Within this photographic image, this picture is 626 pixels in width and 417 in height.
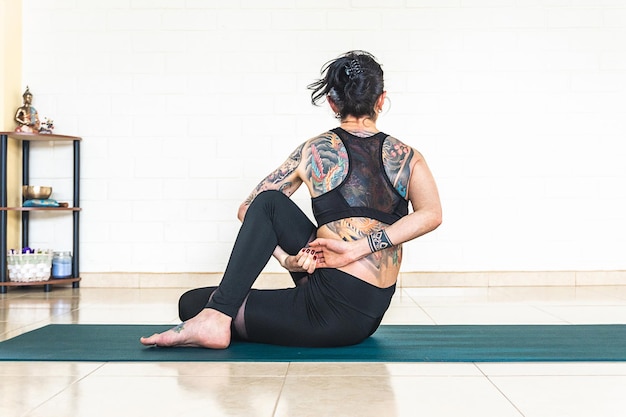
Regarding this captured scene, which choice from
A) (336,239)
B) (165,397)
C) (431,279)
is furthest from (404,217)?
(431,279)

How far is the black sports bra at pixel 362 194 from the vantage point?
90.7 inches

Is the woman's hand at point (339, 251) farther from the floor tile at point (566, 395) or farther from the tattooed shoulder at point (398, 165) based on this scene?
the floor tile at point (566, 395)

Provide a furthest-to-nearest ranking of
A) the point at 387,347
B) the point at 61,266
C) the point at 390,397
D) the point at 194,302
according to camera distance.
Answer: the point at 61,266 → the point at 194,302 → the point at 387,347 → the point at 390,397

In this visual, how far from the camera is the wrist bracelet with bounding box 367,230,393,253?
7.46 ft

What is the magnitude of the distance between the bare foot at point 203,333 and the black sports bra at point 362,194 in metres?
0.48

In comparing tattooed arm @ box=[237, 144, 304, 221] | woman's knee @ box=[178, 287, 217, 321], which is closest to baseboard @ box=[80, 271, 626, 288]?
woman's knee @ box=[178, 287, 217, 321]

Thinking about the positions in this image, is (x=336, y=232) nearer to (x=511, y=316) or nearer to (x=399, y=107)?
(x=511, y=316)

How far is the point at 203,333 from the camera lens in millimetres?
2275

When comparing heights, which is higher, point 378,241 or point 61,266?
point 378,241

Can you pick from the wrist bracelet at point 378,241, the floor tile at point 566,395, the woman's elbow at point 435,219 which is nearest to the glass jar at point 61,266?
the wrist bracelet at point 378,241

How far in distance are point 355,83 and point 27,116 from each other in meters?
3.13

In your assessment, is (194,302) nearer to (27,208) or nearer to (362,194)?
(362,194)

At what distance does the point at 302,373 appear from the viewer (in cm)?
198

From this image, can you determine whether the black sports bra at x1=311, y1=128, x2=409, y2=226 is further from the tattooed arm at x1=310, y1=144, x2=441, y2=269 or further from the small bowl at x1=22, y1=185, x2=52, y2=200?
the small bowl at x1=22, y1=185, x2=52, y2=200
